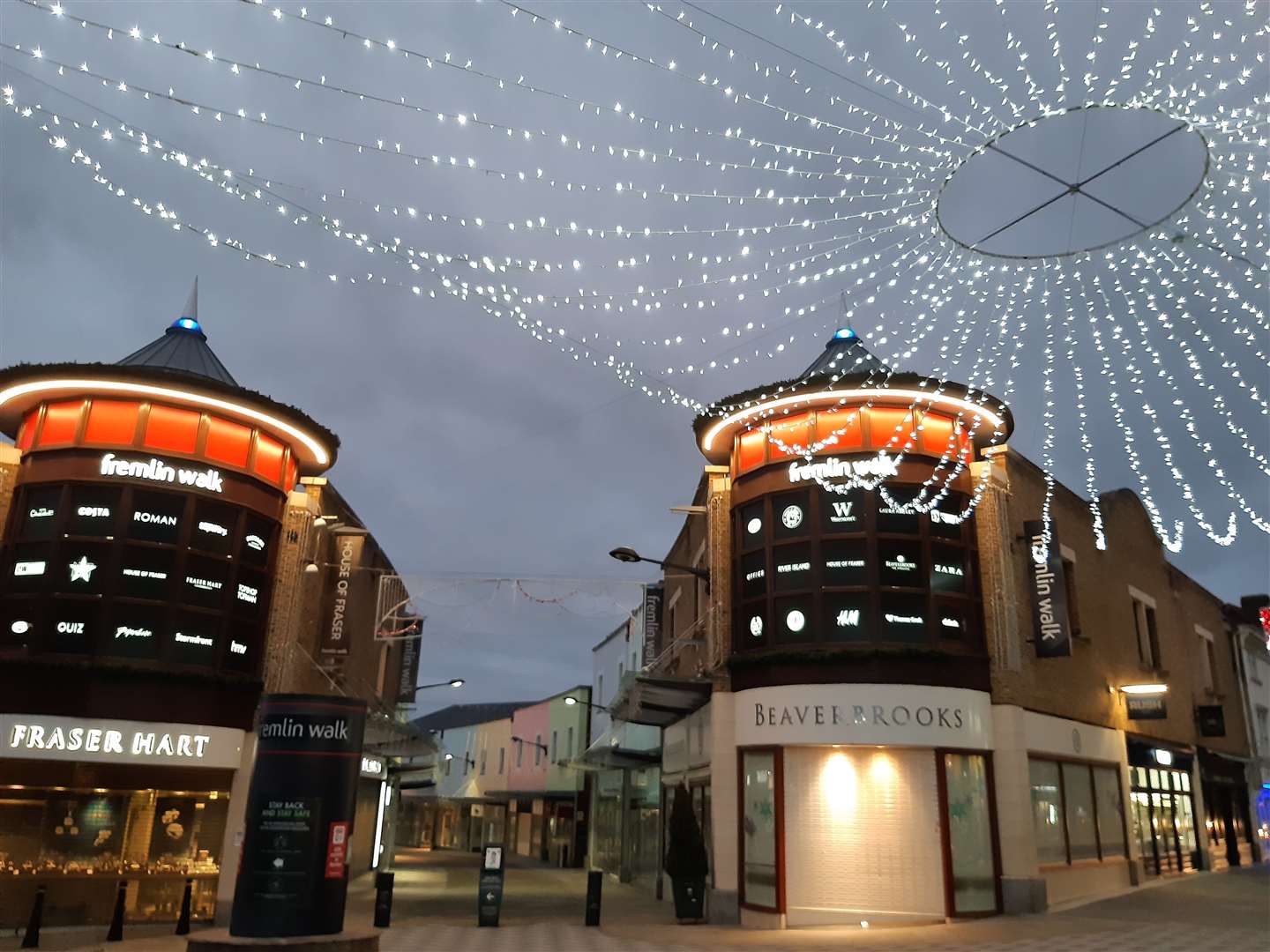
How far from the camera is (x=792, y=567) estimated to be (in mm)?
17266

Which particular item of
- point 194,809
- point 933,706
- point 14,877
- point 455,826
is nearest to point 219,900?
point 194,809

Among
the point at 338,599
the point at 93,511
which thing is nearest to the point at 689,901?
the point at 338,599

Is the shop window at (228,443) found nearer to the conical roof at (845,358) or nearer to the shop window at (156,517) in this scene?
the shop window at (156,517)

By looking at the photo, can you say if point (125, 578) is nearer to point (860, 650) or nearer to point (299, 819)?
point (299, 819)

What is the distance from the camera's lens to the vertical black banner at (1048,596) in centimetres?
1681

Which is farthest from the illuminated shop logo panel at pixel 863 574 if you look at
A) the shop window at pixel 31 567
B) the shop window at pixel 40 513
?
the shop window at pixel 40 513

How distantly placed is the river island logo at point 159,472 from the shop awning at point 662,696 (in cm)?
867

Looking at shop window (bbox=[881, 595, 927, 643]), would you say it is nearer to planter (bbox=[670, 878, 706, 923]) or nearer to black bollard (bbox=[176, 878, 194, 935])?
planter (bbox=[670, 878, 706, 923])

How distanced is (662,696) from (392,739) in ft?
25.9

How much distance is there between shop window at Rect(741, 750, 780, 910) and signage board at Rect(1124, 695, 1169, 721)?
994 centimetres

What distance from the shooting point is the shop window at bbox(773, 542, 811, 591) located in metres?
17.1

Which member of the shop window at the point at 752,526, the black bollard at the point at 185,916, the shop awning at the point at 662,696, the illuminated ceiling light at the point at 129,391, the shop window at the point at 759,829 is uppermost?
the illuminated ceiling light at the point at 129,391

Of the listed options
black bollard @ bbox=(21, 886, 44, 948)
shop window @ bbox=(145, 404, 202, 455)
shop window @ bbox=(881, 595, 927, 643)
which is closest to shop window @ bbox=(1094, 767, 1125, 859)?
shop window @ bbox=(881, 595, 927, 643)

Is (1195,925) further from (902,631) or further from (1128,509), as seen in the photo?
(1128,509)
